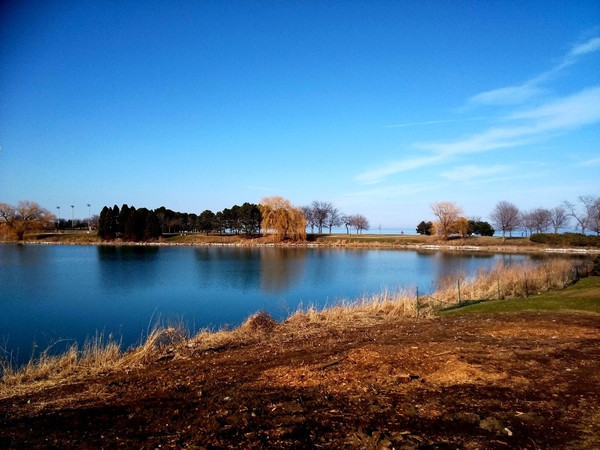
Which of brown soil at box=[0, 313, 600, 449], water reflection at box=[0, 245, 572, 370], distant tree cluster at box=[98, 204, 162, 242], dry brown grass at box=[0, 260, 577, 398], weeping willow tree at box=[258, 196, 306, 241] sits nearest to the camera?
brown soil at box=[0, 313, 600, 449]

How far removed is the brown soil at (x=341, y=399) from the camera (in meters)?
4.72

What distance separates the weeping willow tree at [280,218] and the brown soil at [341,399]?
6582cm

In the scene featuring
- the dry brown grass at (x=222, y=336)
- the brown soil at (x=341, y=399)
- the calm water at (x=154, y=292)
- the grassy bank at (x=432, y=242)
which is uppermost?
the grassy bank at (x=432, y=242)

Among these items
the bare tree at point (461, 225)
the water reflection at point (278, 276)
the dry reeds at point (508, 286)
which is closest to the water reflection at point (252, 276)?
the water reflection at point (278, 276)

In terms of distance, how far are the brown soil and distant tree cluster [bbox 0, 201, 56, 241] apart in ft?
316

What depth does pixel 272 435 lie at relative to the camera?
475cm

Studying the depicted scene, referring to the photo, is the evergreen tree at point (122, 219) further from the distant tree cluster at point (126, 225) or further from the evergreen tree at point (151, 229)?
the evergreen tree at point (151, 229)

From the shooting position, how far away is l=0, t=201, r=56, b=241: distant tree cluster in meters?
85.9

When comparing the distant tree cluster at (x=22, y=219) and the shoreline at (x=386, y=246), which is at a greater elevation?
the distant tree cluster at (x=22, y=219)

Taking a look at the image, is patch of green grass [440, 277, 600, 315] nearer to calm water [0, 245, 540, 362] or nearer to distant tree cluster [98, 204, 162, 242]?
calm water [0, 245, 540, 362]

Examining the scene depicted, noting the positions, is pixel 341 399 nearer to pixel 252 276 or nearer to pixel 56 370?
pixel 56 370

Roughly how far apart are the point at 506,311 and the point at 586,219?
239ft

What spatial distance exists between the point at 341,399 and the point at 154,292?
22.3 meters

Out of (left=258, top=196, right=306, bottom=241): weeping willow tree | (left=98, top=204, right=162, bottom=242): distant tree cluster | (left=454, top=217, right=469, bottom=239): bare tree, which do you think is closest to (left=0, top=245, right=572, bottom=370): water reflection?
(left=258, top=196, right=306, bottom=241): weeping willow tree
